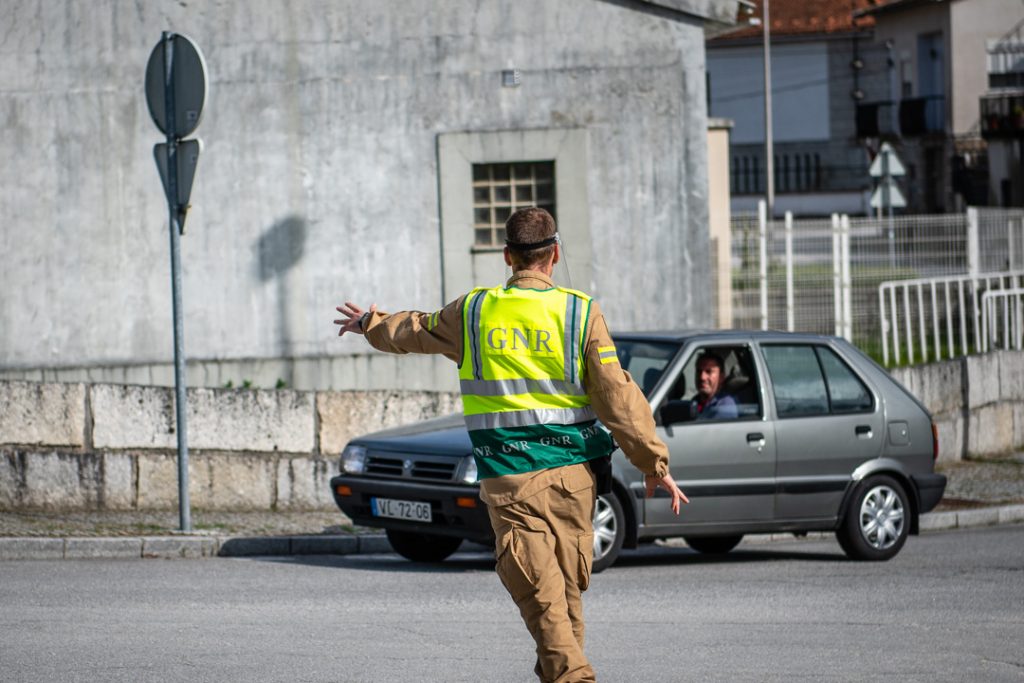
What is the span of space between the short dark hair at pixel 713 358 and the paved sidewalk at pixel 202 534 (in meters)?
Result: 2.07

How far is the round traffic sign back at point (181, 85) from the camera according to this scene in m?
11.3

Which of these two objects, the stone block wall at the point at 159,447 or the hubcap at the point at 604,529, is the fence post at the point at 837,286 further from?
the hubcap at the point at 604,529

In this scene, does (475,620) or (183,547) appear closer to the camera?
(475,620)

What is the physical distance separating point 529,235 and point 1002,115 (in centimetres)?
4313

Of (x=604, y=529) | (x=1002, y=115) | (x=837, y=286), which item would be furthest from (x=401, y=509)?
(x=1002, y=115)

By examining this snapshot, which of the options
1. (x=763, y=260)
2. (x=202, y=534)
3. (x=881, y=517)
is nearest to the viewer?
(x=881, y=517)

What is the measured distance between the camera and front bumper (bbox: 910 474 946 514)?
11.2 m

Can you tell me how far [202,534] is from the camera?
36.7ft

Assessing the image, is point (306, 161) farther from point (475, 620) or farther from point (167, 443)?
point (475, 620)

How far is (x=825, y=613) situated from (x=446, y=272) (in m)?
8.81

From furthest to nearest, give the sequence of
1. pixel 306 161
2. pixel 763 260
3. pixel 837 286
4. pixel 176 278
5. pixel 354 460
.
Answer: pixel 837 286 < pixel 763 260 < pixel 306 161 < pixel 176 278 < pixel 354 460

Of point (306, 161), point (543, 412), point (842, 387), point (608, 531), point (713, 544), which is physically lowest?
point (713, 544)

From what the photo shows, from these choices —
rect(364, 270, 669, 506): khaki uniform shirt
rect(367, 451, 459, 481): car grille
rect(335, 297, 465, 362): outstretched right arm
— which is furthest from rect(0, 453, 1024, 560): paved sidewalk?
rect(364, 270, 669, 506): khaki uniform shirt

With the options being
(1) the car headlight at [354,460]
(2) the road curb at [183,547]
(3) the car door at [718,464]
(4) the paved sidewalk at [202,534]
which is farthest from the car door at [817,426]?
(2) the road curb at [183,547]
